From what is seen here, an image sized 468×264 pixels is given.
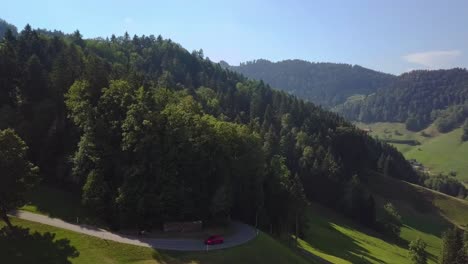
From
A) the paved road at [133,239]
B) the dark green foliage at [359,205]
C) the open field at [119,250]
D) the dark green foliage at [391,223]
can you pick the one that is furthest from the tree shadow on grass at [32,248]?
the dark green foliage at [391,223]

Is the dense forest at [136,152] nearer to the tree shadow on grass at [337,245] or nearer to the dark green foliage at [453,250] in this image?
the tree shadow on grass at [337,245]

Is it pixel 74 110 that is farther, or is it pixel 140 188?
pixel 74 110

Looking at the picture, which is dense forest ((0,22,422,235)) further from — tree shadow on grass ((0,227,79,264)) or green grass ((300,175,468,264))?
green grass ((300,175,468,264))

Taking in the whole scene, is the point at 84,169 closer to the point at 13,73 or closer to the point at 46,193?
the point at 46,193

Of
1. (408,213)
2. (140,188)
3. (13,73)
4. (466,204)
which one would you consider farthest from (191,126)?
(466,204)

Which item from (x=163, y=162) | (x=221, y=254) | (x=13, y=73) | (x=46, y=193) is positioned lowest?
(x=221, y=254)

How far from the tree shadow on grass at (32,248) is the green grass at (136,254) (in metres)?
0.66

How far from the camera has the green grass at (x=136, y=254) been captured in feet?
153

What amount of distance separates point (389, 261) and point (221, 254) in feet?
184

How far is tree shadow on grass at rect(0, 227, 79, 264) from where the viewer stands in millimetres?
44094

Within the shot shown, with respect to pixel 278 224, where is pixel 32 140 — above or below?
above

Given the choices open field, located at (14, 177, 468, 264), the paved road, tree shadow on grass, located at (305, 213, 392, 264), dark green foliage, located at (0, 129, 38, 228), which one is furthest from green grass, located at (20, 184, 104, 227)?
tree shadow on grass, located at (305, 213, 392, 264)

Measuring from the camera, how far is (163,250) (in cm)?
4891

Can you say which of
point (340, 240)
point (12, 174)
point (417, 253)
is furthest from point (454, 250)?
point (12, 174)
